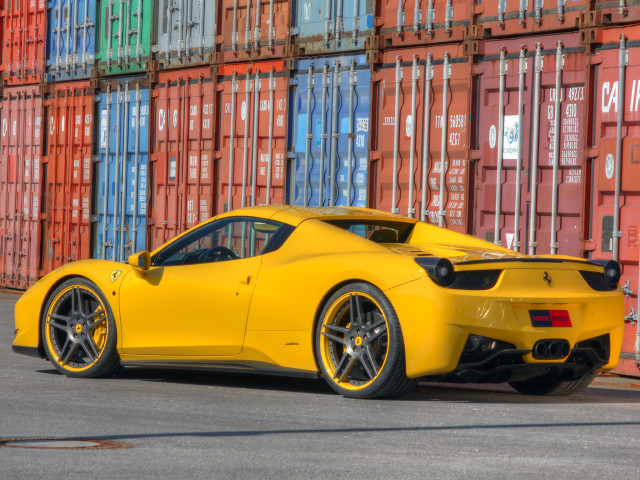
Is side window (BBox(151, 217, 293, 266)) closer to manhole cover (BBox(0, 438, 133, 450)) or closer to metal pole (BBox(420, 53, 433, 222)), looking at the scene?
manhole cover (BBox(0, 438, 133, 450))

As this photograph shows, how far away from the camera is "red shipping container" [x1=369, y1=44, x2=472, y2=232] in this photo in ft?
39.3

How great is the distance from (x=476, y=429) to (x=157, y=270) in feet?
9.50

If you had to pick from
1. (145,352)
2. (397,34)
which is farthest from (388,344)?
(397,34)

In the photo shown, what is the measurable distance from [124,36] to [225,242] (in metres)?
10.1

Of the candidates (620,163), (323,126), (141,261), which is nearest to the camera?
(141,261)

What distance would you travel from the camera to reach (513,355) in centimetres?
694

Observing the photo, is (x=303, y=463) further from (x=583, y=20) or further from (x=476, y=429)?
(x=583, y=20)

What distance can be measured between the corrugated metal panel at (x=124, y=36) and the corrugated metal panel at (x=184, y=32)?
0.85 feet

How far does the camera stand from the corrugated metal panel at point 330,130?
43.4ft

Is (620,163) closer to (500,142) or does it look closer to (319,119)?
(500,142)

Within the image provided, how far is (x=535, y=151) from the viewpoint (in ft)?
36.5

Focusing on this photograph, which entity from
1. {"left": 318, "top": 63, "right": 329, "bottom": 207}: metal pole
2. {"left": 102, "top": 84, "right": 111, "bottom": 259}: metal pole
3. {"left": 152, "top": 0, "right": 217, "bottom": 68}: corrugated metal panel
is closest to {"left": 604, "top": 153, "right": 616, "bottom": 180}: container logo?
{"left": 318, "top": 63, "right": 329, "bottom": 207}: metal pole

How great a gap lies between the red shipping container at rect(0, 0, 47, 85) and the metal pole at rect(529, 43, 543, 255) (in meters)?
10.1

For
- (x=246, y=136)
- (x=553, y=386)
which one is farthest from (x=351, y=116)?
(x=553, y=386)
